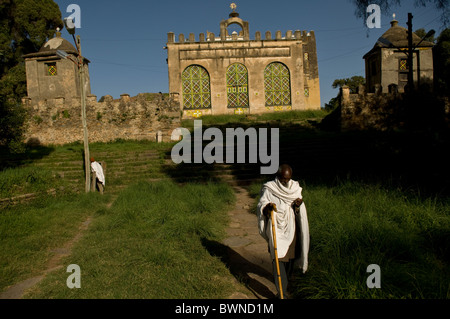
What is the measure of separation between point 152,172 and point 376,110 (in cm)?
1426

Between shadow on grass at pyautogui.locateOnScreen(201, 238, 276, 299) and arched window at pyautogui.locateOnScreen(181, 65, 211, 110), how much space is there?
748 inches

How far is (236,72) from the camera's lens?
77.0ft

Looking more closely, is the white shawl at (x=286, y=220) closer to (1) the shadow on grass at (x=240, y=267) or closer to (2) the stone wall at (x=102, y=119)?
(1) the shadow on grass at (x=240, y=267)

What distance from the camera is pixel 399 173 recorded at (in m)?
8.39

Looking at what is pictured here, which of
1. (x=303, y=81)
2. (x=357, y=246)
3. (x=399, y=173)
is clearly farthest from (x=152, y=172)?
(x=303, y=81)

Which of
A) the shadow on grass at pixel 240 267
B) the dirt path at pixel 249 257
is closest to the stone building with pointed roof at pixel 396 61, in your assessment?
the dirt path at pixel 249 257

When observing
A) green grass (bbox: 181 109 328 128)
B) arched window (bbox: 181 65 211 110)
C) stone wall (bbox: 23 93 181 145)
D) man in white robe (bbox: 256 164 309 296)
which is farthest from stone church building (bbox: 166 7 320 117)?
man in white robe (bbox: 256 164 309 296)

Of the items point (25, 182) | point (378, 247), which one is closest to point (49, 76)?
point (25, 182)

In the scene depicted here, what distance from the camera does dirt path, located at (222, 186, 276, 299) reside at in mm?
3642

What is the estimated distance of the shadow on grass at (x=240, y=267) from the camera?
11.9 feet

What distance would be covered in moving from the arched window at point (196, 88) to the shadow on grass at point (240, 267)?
19.0m

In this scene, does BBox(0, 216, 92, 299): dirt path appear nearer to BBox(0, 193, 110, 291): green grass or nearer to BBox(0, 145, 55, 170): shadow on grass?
BBox(0, 193, 110, 291): green grass

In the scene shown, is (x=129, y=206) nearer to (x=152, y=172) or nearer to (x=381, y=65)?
(x=152, y=172)
